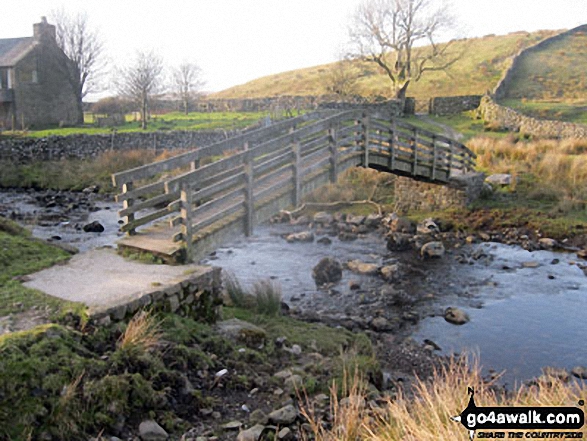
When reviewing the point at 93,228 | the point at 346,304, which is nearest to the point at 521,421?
the point at 346,304

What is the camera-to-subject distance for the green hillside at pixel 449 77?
144ft

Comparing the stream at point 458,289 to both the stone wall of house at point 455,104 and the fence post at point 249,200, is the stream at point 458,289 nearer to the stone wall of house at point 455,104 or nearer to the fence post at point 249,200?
the fence post at point 249,200

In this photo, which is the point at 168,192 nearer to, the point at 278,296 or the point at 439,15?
the point at 278,296

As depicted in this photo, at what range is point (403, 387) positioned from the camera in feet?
24.2

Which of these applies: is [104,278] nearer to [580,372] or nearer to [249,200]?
[249,200]

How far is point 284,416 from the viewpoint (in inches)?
219

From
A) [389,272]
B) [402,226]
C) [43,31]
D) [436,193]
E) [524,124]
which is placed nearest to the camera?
[389,272]

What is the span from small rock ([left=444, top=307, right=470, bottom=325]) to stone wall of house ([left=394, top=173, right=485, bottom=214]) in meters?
8.35

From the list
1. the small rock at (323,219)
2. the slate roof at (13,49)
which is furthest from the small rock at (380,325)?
the slate roof at (13,49)

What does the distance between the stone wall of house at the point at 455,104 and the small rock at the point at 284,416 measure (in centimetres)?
3350

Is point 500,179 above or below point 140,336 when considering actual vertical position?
above

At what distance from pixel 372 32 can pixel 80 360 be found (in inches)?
1455

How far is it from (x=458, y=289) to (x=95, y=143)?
23.9m

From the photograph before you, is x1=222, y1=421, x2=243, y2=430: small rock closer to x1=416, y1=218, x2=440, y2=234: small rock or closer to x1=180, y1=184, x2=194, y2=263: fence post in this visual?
x1=180, y1=184, x2=194, y2=263: fence post
